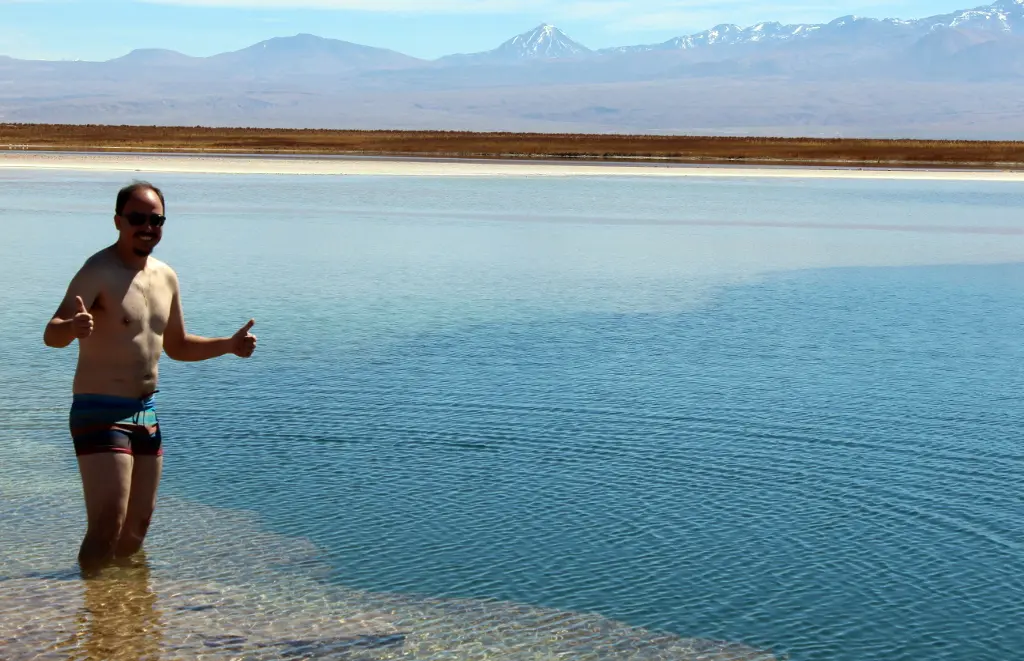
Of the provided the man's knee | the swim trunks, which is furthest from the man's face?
the man's knee

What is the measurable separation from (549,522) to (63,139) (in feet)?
294

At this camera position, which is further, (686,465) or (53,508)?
(686,465)

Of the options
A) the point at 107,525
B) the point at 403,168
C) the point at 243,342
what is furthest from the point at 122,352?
the point at 403,168

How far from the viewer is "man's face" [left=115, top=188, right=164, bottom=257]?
6.37 meters

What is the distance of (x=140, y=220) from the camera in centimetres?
638

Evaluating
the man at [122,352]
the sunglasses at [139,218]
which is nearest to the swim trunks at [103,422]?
the man at [122,352]

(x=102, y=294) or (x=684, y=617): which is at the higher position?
(x=102, y=294)

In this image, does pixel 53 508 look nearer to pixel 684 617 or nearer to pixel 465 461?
pixel 465 461

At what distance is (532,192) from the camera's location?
45344 mm

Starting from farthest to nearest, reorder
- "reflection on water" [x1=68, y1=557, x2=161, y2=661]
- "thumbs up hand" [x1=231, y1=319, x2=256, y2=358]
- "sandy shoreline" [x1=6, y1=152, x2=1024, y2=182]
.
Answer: "sandy shoreline" [x1=6, y1=152, x2=1024, y2=182] → "thumbs up hand" [x1=231, y1=319, x2=256, y2=358] → "reflection on water" [x1=68, y1=557, x2=161, y2=661]

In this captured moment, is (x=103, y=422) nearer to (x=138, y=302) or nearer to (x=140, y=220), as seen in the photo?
(x=138, y=302)

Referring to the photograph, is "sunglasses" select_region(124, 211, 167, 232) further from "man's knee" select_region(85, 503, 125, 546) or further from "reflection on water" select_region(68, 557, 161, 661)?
"reflection on water" select_region(68, 557, 161, 661)

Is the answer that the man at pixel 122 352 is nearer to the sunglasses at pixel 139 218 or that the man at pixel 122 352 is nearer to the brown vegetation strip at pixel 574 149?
the sunglasses at pixel 139 218

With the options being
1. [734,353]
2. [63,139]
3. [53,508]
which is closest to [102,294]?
[53,508]
